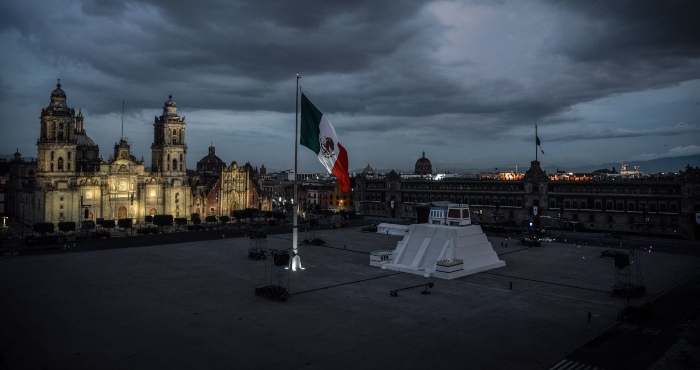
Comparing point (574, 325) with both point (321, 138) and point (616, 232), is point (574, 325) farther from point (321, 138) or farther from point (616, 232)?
point (616, 232)

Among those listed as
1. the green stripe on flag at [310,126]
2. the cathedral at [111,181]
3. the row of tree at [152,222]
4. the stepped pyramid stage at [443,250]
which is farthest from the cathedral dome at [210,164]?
the green stripe on flag at [310,126]

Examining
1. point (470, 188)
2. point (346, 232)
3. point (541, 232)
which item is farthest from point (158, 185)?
point (541, 232)

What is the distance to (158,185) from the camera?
367ft

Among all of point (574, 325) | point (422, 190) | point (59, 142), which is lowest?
point (574, 325)

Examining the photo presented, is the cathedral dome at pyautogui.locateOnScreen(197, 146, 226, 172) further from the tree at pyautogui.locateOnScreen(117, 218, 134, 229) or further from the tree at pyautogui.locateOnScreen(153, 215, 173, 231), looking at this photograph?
the tree at pyautogui.locateOnScreen(117, 218, 134, 229)

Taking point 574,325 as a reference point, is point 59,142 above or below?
above

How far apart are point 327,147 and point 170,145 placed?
80.2 metres

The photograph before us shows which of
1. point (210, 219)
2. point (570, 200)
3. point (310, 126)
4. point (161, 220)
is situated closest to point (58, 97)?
point (161, 220)

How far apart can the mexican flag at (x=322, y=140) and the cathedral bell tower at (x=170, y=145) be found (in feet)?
257

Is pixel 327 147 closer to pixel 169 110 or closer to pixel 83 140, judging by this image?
pixel 169 110

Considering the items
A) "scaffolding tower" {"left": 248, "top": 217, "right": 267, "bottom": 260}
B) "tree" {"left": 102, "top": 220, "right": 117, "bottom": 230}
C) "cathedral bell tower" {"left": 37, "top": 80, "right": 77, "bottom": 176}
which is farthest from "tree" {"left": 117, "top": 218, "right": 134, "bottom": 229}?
"scaffolding tower" {"left": 248, "top": 217, "right": 267, "bottom": 260}

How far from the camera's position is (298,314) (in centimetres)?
3662

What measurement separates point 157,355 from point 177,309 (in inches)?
395

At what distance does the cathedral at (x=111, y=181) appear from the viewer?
3844 inches
